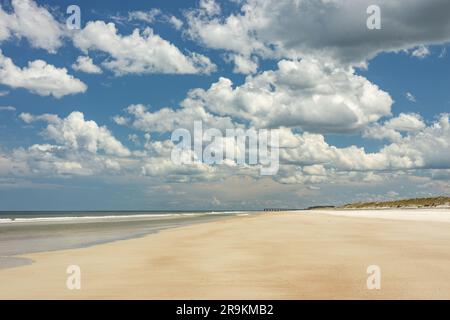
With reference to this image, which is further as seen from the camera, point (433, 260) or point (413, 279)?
point (433, 260)

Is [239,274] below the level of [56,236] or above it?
above

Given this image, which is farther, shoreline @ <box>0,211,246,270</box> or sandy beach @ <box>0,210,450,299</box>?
shoreline @ <box>0,211,246,270</box>

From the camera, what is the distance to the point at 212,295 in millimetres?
10992

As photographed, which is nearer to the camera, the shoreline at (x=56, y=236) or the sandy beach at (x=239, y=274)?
the sandy beach at (x=239, y=274)

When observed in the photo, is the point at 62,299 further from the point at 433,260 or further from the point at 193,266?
Answer: the point at 433,260

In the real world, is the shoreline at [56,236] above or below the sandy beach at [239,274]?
below

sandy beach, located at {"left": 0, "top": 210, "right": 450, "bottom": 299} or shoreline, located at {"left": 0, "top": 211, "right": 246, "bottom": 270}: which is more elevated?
sandy beach, located at {"left": 0, "top": 210, "right": 450, "bottom": 299}

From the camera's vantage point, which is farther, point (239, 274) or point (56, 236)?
point (56, 236)

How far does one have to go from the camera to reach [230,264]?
1639cm

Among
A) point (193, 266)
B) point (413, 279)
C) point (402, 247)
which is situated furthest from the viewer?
point (402, 247)
